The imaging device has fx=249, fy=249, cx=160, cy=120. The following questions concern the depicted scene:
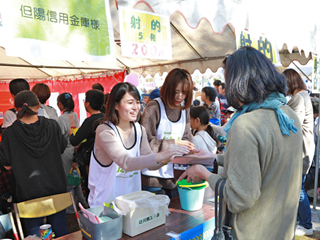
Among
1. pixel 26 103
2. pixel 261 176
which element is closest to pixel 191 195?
pixel 261 176

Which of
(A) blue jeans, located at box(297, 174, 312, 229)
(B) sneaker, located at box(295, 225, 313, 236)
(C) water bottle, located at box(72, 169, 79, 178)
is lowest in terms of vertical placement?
(B) sneaker, located at box(295, 225, 313, 236)

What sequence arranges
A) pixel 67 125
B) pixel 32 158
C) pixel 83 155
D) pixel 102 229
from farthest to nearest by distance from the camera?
pixel 67 125, pixel 83 155, pixel 32 158, pixel 102 229

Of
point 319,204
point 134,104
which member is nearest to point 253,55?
point 134,104

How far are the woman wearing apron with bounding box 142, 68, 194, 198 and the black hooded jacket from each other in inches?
31.8

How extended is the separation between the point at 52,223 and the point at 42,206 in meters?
0.24

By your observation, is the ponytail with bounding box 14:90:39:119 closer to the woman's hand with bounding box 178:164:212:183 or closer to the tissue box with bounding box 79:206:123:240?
the tissue box with bounding box 79:206:123:240

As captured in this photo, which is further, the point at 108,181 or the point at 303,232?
the point at 303,232

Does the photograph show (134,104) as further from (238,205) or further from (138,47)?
(238,205)

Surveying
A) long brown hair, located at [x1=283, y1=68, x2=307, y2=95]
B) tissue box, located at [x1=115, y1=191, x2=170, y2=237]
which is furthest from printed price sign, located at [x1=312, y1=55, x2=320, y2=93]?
tissue box, located at [x1=115, y1=191, x2=170, y2=237]

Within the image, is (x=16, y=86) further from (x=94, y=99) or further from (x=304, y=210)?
(x=304, y=210)

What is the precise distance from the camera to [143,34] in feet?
6.40

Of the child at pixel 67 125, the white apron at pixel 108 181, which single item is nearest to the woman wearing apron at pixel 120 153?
the white apron at pixel 108 181

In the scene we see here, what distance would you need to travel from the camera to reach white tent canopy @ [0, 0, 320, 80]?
236 centimetres

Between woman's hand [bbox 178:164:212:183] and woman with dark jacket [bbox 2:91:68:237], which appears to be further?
woman with dark jacket [bbox 2:91:68:237]
